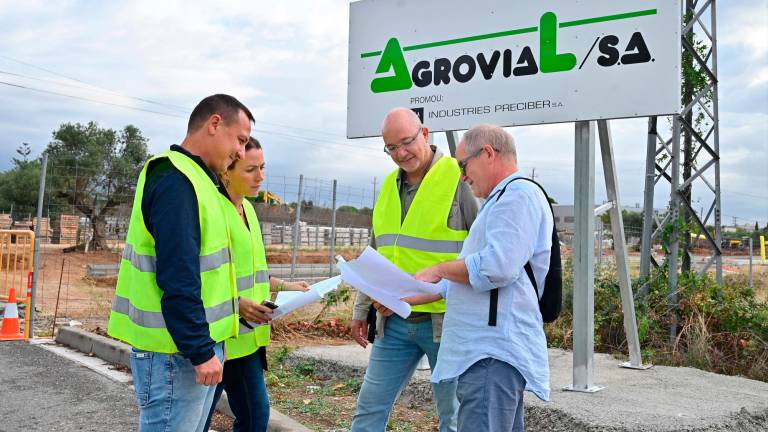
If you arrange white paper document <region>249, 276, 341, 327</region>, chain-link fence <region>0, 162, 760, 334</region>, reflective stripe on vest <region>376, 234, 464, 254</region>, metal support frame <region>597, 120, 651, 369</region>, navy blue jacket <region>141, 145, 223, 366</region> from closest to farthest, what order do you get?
navy blue jacket <region>141, 145, 223, 366</region>, white paper document <region>249, 276, 341, 327</region>, reflective stripe on vest <region>376, 234, 464, 254</region>, metal support frame <region>597, 120, 651, 369</region>, chain-link fence <region>0, 162, 760, 334</region>

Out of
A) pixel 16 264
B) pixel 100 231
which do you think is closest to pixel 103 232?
pixel 100 231

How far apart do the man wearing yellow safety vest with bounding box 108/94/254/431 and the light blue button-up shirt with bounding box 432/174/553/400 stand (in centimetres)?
95

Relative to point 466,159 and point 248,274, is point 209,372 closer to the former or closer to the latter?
point 248,274

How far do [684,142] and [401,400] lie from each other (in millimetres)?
6073

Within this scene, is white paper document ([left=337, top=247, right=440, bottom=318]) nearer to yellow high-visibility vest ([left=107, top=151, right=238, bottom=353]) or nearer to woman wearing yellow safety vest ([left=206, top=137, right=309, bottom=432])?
woman wearing yellow safety vest ([left=206, top=137, right=309, bottom=432])

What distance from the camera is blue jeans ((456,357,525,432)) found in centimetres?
271

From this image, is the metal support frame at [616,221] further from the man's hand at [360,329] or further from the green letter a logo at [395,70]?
the man's hand at [360,329]

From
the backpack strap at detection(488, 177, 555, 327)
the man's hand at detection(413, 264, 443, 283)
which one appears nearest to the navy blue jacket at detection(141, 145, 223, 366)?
the man's hand at detection(413, 264, 443, 283)

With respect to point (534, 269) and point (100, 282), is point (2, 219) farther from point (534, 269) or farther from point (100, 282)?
point (534, 269)

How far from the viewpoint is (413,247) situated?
3660 mm

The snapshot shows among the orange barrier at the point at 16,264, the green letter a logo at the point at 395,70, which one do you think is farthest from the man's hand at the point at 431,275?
the orange barrier at the point at 16,264

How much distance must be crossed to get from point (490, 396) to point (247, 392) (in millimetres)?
1348

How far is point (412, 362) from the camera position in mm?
3670

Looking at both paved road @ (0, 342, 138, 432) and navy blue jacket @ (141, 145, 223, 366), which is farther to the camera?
paved road @ (0, 342, 138, 432)
